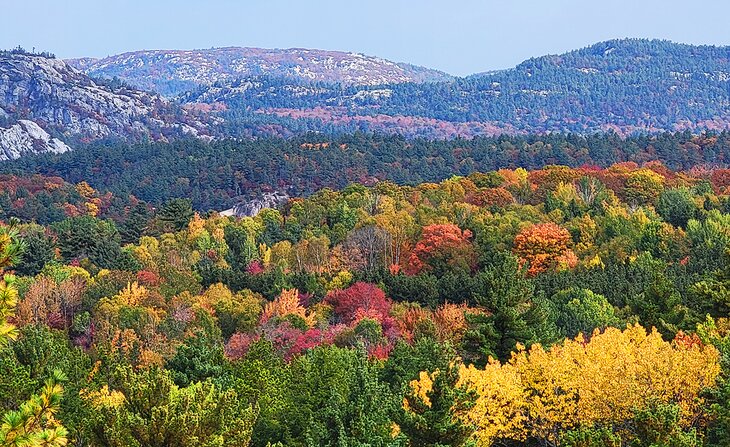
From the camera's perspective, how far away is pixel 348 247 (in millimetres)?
93625

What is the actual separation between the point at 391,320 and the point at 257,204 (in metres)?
112

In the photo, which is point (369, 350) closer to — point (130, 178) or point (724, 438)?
point (724, 438)

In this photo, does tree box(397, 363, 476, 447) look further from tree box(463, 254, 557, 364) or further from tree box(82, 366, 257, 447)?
tree box(463, 254, 557, 364)

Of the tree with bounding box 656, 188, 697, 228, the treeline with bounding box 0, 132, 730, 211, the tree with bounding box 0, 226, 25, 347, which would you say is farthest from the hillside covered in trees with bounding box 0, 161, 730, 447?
the treeline with bounding box 0, 132, 730, 211

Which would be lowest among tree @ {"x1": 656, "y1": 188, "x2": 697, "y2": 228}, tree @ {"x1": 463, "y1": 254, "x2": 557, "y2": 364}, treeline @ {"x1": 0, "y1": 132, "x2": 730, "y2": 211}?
treeline @ {"x1": 0, "y1": 132, "x2": 730, "y2": 211}

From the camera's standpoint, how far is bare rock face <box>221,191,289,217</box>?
170750 mm

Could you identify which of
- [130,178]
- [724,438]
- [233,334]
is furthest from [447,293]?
[130,178]

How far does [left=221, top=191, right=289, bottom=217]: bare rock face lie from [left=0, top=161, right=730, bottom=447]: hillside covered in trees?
120 ft

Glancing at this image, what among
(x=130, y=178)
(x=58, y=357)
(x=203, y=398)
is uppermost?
(x=203, y=398)

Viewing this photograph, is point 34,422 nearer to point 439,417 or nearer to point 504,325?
point 439,417

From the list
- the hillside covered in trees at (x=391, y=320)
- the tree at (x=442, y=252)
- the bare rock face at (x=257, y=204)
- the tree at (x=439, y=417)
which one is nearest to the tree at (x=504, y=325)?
the hillside covered in trees at (x=391, y=320)

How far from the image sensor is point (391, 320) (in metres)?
63.9

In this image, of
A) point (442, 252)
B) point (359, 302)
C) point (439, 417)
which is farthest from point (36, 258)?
point (439, 417)

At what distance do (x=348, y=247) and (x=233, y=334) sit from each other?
97.4ft
